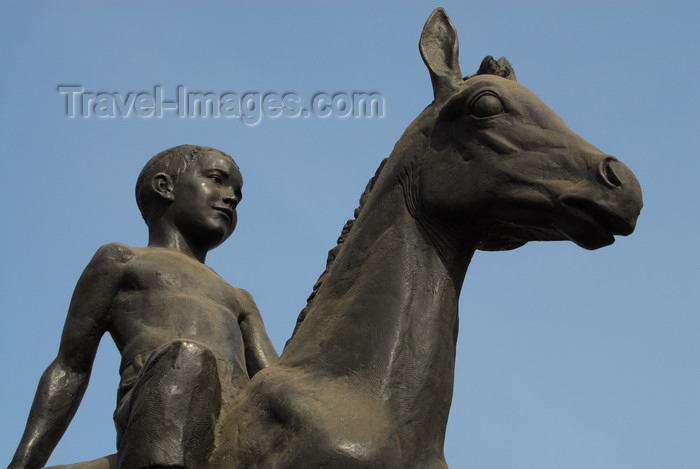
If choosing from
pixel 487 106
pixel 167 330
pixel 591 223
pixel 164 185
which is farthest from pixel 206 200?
pixel 591 223

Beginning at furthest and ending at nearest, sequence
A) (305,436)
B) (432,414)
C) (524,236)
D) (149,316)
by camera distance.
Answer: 1. (149,316)
2. (524,236)
3. (432,414)
4. (305,436)

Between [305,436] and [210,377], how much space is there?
620 mm

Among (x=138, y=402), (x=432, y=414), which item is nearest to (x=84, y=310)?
(x=138, y=402)

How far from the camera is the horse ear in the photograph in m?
5.13

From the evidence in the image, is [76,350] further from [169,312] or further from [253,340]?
[253,340]

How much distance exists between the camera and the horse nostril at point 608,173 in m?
4.40

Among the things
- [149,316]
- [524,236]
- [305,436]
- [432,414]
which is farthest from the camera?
[149,316]

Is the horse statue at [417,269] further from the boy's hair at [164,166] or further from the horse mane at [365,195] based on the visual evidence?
the boy's hair at [164,166]

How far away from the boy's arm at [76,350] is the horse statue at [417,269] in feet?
2.21

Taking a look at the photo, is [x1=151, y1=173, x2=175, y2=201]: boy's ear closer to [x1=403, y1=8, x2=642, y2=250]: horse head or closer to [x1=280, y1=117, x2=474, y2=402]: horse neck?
[x1=280, y1=117, x2=474, y2=402]: horse neck

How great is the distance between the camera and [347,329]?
15.1 ft

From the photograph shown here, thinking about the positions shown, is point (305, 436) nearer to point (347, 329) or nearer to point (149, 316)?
point (347, 329)

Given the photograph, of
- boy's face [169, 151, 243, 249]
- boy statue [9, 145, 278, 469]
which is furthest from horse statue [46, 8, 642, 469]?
boy's face [169, 151, 243, 249]

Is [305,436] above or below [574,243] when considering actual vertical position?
below
